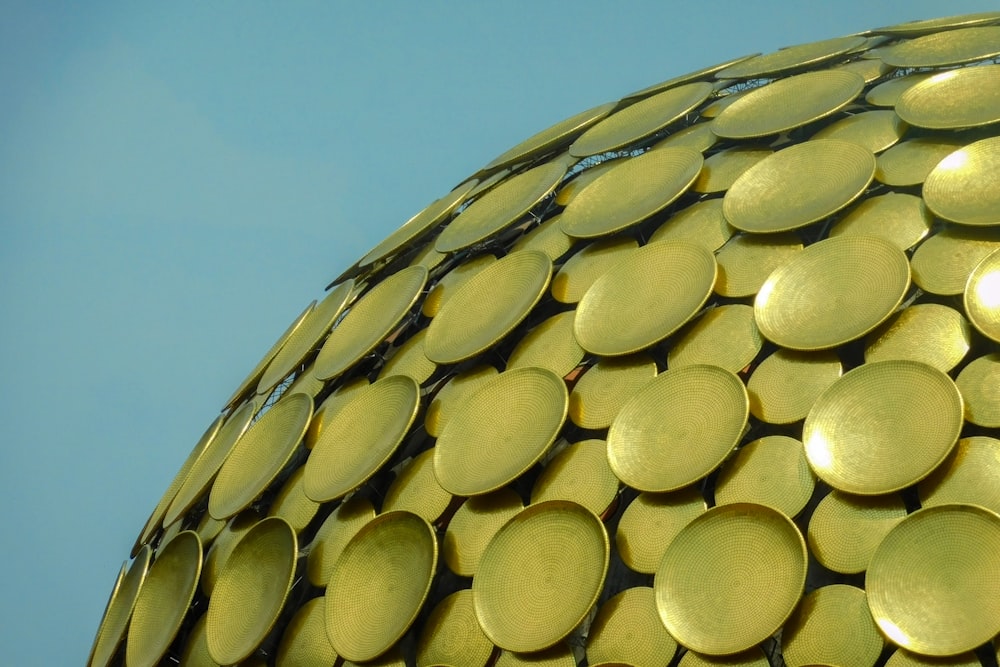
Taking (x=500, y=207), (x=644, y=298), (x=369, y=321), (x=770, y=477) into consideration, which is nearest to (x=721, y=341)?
(x=644, y=298)

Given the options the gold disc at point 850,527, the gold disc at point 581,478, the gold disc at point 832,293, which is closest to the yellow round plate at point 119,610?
the gold disc at point 581,478

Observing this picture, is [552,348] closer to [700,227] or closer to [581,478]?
[581,478]

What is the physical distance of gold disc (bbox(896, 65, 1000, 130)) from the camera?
9.96 metres

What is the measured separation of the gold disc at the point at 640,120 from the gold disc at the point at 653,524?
182 inches

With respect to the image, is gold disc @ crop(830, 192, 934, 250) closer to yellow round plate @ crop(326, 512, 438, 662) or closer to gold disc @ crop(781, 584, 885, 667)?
gold disc @ crop(781, 584, 885, 667)

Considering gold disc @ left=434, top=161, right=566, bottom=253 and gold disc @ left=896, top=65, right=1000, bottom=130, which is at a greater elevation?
gold disc @ left=434, top=161, right=566, bottom=253

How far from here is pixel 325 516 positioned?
9891 millimetres

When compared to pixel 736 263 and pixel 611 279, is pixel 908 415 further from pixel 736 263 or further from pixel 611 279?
pixel 611 279

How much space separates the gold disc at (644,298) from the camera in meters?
9.22

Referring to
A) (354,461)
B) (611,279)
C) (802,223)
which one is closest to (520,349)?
(611,279)

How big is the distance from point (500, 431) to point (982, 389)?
3.34 metres

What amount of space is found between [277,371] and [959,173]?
21.5 feet

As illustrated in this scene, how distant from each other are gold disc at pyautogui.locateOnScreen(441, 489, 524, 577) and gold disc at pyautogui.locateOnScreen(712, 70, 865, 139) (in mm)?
4135

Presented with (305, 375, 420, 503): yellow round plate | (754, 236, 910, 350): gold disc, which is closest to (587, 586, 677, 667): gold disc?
(754, 236, 910, 350): gold disc
